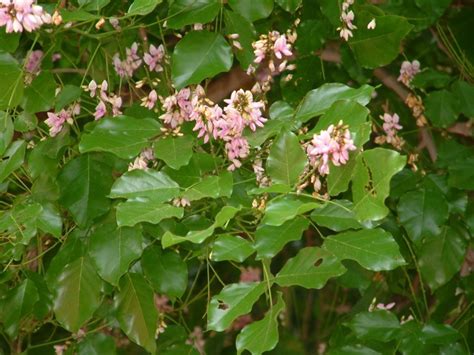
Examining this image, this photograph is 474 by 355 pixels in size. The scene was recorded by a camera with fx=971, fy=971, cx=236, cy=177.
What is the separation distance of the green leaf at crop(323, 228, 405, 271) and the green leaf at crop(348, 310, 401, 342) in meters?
0.47

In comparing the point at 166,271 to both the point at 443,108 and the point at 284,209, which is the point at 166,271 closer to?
the point at 284,209

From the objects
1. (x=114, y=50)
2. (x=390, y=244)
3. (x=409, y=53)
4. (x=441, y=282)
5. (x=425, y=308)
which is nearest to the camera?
(x=390, y=244)

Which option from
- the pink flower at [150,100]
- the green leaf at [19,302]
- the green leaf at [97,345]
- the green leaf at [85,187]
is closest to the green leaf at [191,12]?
the pink flower at [150,100]

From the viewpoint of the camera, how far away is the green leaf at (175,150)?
3.52ft

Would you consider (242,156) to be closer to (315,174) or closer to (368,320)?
(315,174)

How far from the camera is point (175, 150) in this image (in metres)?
1.10

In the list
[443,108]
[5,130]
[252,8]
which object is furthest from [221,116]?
[443,108]

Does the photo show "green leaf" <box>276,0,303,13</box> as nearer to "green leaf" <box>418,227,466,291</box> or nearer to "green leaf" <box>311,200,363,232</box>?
"green leaf" <box>311,200,363,232</box>

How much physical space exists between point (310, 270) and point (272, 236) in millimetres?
53

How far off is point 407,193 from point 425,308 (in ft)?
1.23

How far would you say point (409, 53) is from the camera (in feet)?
6.35

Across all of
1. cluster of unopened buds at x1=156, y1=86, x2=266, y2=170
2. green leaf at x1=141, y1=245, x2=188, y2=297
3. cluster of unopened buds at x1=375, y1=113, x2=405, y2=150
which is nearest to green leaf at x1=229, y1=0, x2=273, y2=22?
cluster of unopened buds at x1=156, y1=86, x2=266, y2=170

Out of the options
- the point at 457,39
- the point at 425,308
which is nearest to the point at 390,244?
the point at 457,39

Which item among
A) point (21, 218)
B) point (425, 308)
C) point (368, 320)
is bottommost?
point (425, 308)
